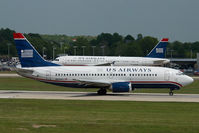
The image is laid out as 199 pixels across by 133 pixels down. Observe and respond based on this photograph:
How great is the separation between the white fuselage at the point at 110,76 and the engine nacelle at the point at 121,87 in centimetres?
74

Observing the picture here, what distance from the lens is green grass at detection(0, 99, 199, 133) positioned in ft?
72.6

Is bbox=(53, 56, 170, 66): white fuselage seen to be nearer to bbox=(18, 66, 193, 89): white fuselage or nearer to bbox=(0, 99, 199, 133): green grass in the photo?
bbox=(18, 66, 193, 89): white fuselage

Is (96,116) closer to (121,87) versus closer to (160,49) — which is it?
(121,87)

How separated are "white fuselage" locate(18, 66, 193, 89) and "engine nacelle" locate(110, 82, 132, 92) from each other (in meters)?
0.74

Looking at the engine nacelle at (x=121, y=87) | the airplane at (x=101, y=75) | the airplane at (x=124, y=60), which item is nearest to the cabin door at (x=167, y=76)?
the airplane at (x=101, y=75)

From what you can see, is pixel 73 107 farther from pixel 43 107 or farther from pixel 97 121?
pixel 97 121

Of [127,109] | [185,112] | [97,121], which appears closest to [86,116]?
[97,121]

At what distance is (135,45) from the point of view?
157625 millimetres

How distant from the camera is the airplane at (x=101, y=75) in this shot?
42.6 meters

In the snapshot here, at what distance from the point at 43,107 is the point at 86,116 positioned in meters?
6.03

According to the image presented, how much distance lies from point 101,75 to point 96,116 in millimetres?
16912

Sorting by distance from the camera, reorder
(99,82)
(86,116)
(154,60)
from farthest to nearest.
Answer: (154,60) < (99,82) < (86,116)

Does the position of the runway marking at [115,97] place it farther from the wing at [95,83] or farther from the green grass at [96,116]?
the green grass at [96,116]

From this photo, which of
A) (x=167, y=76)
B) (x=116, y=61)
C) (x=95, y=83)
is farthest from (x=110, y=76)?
(x=116, y=61)
